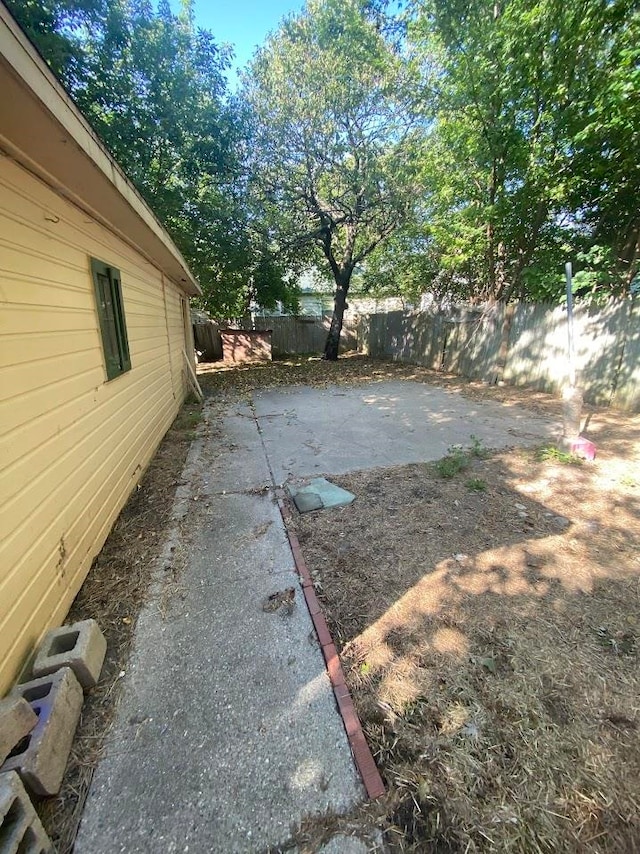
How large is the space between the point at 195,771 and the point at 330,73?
13330 mm

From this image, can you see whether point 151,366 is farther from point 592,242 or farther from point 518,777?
point 592,242

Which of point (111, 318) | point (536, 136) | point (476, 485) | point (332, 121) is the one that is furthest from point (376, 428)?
point (332, 121)

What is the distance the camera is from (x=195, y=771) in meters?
1.34

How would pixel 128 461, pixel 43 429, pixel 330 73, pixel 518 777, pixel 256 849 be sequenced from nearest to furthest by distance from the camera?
pixel 256 849
pixel 518 777
pixel 43 429
pixel 128 461
pixel 330 73

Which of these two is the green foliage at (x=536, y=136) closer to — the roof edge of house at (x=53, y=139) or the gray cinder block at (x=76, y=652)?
the roof edge of house at (x=53, y=139)

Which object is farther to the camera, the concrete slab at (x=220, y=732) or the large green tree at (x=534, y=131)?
the large green tree at (x=534, y=131)

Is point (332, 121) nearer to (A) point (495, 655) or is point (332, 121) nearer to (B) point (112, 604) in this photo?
(B) point (112, 604)

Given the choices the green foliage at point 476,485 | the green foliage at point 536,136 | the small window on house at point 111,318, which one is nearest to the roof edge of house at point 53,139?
the small window on house at point 111,318

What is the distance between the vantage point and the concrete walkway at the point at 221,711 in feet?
3.98

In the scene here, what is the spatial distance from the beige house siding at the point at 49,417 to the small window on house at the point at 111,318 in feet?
0.38

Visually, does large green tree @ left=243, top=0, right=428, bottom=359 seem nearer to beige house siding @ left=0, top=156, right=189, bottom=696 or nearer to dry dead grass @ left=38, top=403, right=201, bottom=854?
beige house siding @ left=0, top=156, right=189, bottom=696

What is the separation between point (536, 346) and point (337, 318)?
753 cm

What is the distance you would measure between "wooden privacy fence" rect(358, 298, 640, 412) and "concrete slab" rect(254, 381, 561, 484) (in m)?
1.52

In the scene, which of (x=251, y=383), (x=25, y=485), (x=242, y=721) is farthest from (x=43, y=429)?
(x=251, y=383)
